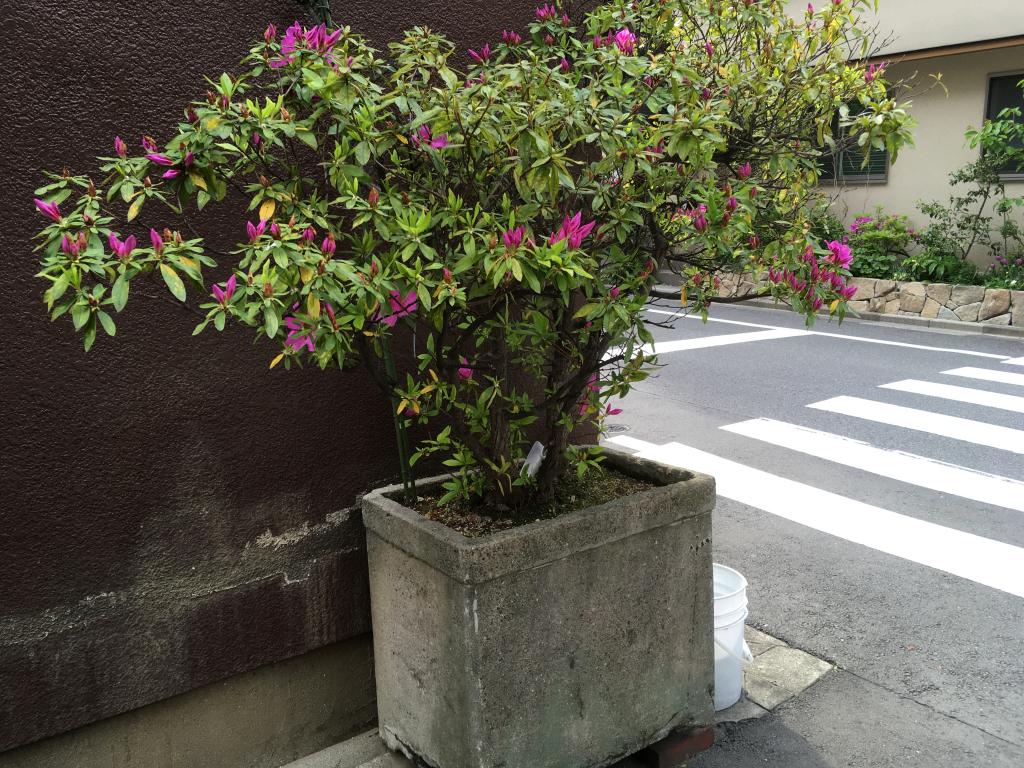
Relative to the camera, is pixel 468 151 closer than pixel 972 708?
Yes

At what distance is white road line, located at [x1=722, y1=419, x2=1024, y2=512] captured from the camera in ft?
20.2

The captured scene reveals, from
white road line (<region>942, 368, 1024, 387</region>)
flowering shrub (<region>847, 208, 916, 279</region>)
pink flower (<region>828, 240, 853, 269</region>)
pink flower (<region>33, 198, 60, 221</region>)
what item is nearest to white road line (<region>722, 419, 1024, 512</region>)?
white road line (<region>942, 368, 1024, 387</region>)

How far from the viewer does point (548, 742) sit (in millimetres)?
2760

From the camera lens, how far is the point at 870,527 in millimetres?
5598

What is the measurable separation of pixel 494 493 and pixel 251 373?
91 cm

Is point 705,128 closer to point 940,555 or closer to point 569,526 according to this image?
point 569,526

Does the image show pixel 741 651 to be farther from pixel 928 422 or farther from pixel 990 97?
pixel 990 97

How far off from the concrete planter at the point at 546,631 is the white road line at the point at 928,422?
5207 millimetres

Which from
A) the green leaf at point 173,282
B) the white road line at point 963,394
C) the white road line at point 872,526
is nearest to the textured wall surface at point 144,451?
the green leaf at point 173,282

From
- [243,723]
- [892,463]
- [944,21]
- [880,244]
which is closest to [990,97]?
[944,21]

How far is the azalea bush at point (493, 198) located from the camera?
2.18 meters

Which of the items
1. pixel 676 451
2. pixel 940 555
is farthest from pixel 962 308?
pixel 940 555

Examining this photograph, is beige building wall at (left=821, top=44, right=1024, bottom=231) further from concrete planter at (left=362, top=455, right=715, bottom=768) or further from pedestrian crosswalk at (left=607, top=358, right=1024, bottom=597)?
concrete planter at (left=362, top=455, right=715, bottom=768)

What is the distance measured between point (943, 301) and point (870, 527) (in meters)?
9.12
